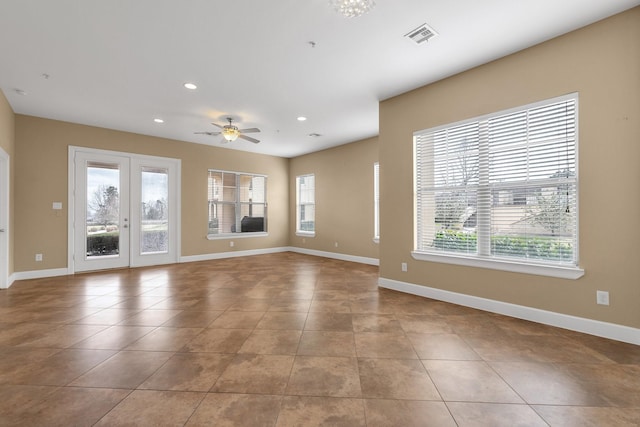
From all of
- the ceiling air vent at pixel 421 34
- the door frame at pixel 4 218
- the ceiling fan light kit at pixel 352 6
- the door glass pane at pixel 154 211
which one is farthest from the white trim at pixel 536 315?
the door frame at pixel 4 218

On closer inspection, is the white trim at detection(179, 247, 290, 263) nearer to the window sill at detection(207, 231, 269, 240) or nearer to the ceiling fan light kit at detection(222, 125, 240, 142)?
the window sill at detection(207, 231, 269, 240)

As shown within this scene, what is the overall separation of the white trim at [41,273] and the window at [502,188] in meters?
6.38

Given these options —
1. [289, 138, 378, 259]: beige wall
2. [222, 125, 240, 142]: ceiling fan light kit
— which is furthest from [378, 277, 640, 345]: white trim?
[222, 125, 240, 142]: ceiling fan light kit

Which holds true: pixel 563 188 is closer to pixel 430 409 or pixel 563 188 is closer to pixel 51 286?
pixel 430 409

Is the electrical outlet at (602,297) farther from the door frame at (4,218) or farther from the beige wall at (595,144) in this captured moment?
the door frame at (4,218)

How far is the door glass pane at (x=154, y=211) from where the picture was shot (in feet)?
19.9

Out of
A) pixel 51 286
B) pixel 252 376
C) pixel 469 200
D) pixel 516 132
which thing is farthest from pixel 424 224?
pixel 51 286

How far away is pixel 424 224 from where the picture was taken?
391cm

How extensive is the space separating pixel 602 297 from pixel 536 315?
1.88 feet

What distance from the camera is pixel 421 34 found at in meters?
2.72

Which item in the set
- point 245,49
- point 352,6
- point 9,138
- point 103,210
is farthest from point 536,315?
point 9,138

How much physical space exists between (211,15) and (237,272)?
13.9 ft

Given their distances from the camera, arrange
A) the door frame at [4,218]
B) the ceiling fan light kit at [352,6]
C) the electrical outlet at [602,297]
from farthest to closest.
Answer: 1. the door frame at [4,218]
2. the electrical outlet at [602,297]
3. the ceiling fan light kit at [352,6]

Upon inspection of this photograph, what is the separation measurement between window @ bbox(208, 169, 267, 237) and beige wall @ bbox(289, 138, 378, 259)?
54.7 inches
